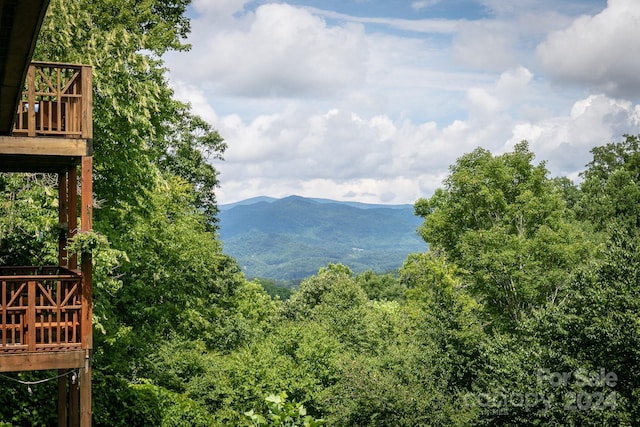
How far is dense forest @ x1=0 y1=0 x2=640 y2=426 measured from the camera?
45.9 ft

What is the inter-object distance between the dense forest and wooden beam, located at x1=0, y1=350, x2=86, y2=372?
1.45 metres

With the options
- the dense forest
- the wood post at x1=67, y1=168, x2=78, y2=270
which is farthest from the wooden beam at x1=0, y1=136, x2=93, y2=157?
the dense forest

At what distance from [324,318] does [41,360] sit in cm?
2483

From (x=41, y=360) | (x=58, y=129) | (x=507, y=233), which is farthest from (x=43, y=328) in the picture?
(x=507, y=233)

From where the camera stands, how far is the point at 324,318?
32.8 m

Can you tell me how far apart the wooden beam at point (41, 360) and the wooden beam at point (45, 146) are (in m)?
2.69

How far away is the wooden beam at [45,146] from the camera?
858cm

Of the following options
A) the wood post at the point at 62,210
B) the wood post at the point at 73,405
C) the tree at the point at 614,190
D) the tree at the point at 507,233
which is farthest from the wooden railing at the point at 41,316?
the tree at the point at 614,190

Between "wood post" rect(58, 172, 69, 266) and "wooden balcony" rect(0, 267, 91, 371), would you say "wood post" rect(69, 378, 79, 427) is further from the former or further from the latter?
"wood post" rect(58, 172, 69, 266)

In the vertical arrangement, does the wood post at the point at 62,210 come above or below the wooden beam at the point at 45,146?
below

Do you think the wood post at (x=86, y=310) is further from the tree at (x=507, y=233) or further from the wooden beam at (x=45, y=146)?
the tree at (x=507, y=233)

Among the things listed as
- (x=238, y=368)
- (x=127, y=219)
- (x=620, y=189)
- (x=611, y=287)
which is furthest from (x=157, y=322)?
(x=620, y=189)

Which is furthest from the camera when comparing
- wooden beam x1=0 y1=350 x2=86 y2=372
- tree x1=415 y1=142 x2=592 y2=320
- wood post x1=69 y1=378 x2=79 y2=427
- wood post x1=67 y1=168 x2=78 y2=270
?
tree x1=415 y1=142 x2=592 y2=320

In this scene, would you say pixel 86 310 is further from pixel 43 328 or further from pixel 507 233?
pixel 507 233
